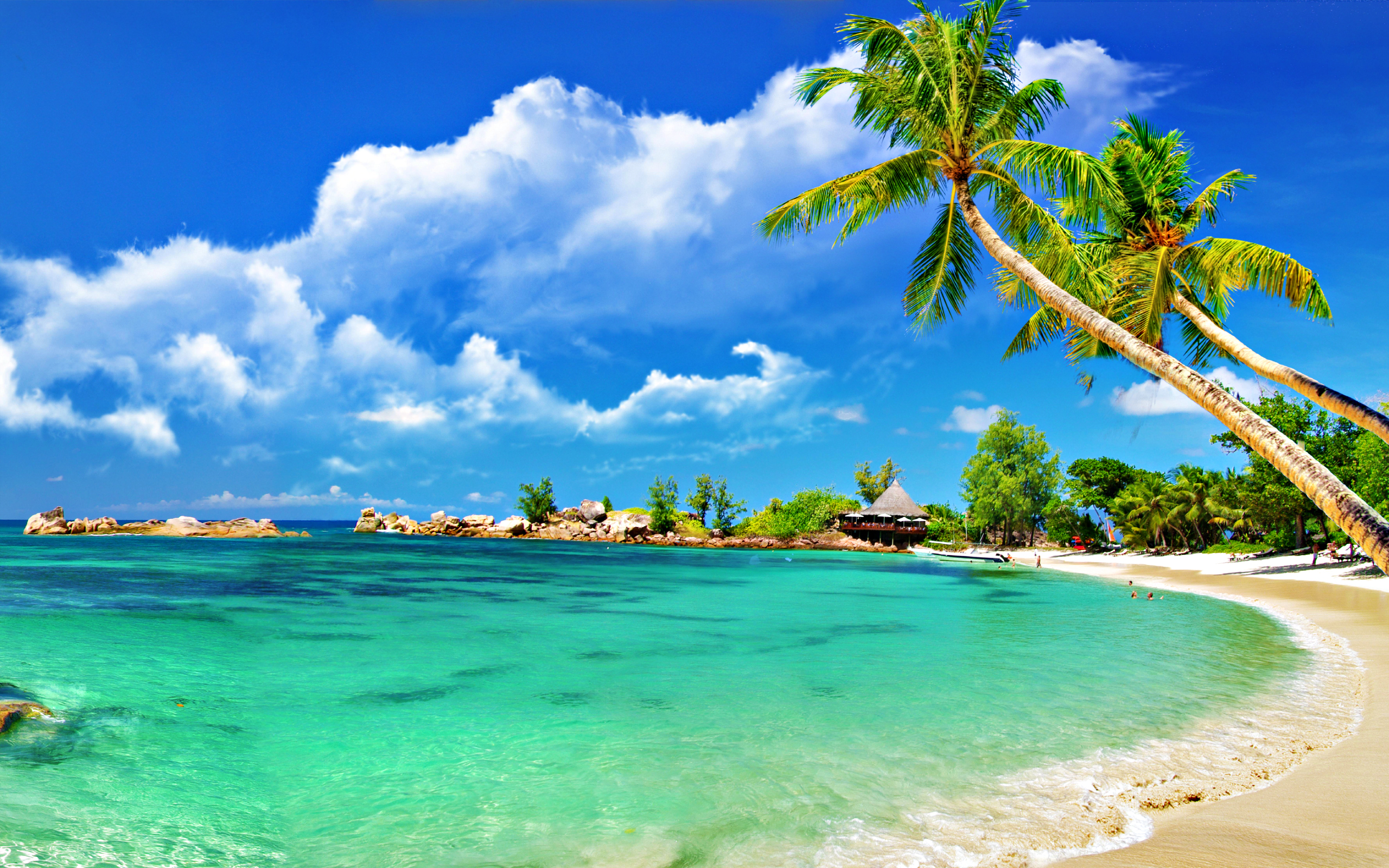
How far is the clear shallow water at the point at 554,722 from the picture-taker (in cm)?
431

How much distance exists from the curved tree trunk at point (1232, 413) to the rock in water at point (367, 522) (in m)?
109

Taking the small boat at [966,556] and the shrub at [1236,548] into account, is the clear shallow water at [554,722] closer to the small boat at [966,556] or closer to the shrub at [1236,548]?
the shrub at [1236,548]

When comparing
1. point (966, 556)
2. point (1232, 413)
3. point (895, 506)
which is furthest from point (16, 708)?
point (895, 506)

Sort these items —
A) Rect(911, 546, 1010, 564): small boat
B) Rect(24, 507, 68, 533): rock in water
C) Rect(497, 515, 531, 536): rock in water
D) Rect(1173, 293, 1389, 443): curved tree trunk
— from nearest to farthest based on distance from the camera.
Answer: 1. Rect(1173, 293, 1389, 443): curved tree trunk
2. Rect(911, 546, 1010, 564): small boat
3. Rect(24, 507, 68, 533): rock in water
4. Rect(497, 515, 531, 536): rock in water

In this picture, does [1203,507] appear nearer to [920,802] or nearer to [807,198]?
[807,198]

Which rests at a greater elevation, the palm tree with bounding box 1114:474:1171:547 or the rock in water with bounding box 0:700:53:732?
the palm tree with bounding box 1114:474:1171:547

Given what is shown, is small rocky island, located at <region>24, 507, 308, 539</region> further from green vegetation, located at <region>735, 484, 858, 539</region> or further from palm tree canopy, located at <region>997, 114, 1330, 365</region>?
palm tree canopy, located at <region>997, 114, 1330, 365</region>

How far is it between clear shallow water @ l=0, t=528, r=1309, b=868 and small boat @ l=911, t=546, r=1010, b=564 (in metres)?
34.0

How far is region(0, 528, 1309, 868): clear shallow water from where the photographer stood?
4.31 meters

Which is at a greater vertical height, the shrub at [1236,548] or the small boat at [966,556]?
the shrub at [1236,548]

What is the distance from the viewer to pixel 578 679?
30.5ft

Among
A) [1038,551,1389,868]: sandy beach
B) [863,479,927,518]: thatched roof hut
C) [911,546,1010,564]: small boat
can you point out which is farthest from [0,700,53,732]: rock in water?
[863,479,927,518]: thatched roof hut

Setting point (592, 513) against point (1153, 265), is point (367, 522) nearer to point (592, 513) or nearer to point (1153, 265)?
point (592, 513)

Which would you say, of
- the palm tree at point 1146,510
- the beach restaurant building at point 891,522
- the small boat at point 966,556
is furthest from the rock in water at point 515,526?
the palm tree at point 1146,510
